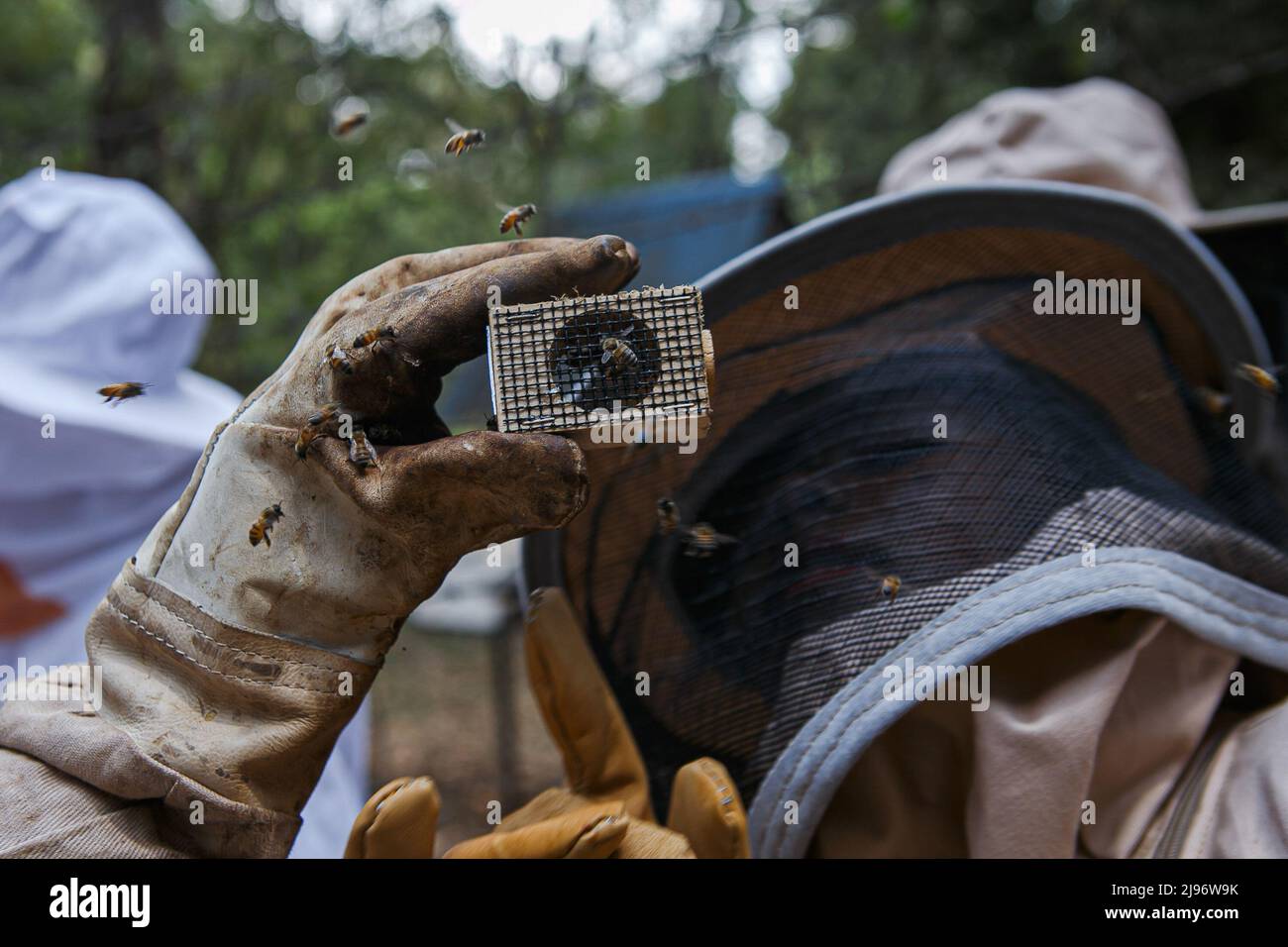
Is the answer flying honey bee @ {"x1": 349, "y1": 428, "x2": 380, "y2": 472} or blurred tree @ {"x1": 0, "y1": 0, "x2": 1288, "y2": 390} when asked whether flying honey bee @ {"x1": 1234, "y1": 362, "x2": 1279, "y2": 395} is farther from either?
blurred tree @ {"x1": 0, "y1": 0, "x2": 1288, "y2": 390}

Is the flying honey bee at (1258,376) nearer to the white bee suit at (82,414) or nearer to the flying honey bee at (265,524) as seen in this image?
the flying honey bee at (265,524)

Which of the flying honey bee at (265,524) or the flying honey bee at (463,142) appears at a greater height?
the flying honey bee at (463,142)

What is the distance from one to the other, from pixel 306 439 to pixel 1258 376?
165 cm

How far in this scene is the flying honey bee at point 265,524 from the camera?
1350mm

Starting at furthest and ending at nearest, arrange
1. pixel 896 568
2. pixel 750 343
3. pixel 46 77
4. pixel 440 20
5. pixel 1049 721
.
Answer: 1. pixel 46 77
2. pixel 440 20
3. pixel 750 343
4. pixel 896 568
5. pixel 1049 721

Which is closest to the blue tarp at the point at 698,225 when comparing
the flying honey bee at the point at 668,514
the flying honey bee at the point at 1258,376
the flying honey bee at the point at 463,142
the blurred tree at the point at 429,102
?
the blurred tree at the point at 429,102

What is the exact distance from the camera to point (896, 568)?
1600 millimetres

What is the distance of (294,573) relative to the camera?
53.7 inches

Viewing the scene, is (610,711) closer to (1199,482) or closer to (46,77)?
(1199,482)

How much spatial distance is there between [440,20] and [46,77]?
3.76m

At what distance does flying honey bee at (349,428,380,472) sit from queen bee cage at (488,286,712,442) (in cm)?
19

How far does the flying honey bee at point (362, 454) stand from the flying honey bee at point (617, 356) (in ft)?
1.12
